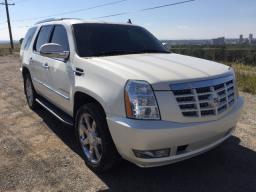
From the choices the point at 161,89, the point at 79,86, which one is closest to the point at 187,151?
A: the point at 161,89

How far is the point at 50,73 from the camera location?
17.1ft

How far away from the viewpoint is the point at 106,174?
398 cm

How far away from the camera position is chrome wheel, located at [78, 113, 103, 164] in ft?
12.9

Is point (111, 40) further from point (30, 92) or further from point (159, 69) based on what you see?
point (30, 92)

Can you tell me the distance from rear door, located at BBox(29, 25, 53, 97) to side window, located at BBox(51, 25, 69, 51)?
0.29 m

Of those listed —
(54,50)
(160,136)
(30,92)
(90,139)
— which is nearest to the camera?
(160,136)

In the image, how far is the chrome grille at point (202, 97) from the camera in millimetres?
3363

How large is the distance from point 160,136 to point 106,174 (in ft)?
3.51

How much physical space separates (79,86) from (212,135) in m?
1.67

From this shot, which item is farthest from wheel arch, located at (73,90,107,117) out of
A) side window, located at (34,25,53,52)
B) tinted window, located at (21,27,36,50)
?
tinted window, located at (21,27,36,50)

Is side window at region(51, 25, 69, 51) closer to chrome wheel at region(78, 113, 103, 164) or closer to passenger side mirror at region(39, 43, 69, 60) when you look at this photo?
passenger side mirror at region(39, 43, 69, 60)

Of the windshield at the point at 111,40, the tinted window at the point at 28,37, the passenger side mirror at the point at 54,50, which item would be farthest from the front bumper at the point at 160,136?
the tinted window at the point at 28,37

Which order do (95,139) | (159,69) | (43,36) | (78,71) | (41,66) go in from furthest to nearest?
(43,36)
(41,66)
(78,71)
(95,139)
(159,69)

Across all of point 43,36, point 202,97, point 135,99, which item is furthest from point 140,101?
point 43,36
